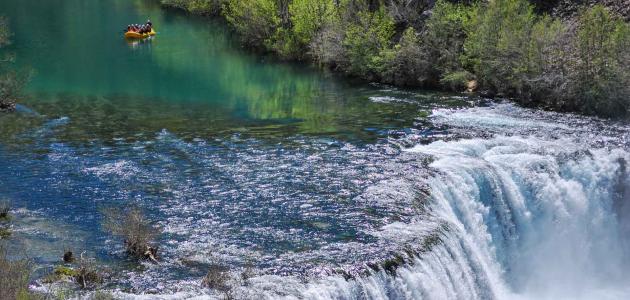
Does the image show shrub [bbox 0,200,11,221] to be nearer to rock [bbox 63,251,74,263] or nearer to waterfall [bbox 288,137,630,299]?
rock [bbox 63,251,74,263]

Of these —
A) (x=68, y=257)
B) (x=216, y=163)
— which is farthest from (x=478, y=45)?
(x=68, y=257)

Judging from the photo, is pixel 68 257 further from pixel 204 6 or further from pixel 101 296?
pixel 204 6

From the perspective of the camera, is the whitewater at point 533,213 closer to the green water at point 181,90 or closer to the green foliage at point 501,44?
the green water at point 181,90

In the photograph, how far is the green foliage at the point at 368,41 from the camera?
44.4m

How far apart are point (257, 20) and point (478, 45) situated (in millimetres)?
22482

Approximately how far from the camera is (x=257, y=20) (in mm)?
56812

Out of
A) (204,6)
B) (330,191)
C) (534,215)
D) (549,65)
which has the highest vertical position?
(549,65)

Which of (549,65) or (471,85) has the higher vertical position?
(549,65)

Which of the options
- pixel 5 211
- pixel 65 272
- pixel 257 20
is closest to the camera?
pixel 65 272

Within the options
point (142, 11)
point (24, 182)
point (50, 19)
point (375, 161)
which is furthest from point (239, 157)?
point (142, 11)

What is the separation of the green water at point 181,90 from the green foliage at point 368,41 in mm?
1400

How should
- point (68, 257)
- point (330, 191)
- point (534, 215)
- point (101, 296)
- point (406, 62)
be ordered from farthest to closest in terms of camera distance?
1. point (406, 62)
2. point (534, 215)
3. point (330, 191)
4. point (68, 257)
5. point (101, 296)

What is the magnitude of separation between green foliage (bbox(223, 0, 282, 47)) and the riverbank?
0.72 feet

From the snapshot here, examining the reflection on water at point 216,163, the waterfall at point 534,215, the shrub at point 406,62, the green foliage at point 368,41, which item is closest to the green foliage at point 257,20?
the reflection on water at point 216,163
